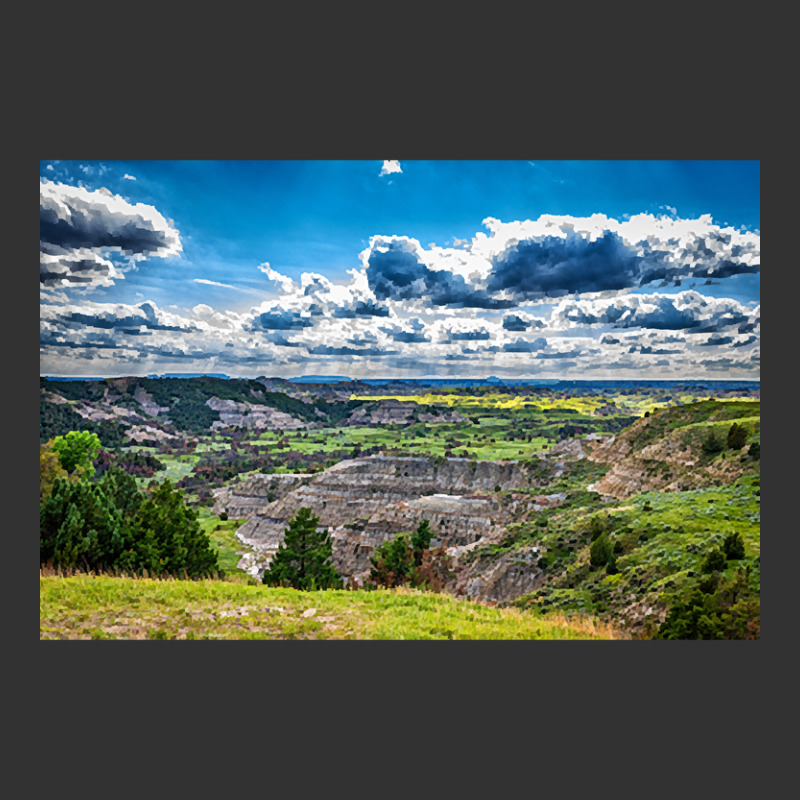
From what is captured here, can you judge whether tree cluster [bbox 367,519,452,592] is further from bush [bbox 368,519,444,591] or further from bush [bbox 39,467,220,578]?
bush [bbox 39,467,220,578]

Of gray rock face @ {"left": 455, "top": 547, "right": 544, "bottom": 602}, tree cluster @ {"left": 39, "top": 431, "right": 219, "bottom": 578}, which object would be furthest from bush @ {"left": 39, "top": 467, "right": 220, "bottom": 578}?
gray rock face @ {"left": 455, "top": 547, "right": 544, "bottom": 602}

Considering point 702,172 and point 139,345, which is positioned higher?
point 702,172

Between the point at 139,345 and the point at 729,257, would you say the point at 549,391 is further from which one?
the point at 139,345

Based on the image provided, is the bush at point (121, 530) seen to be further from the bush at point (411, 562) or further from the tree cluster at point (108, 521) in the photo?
the bush at point (411, 562)

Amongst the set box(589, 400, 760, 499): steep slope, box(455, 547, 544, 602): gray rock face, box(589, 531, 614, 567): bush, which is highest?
box(589, 400, 760, 499): steep slope

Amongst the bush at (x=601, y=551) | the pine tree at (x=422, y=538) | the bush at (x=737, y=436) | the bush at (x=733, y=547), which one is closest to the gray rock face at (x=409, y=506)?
the pine tree at (x=422, y=538)

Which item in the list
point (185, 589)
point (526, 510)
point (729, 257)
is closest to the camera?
point (185, 589)

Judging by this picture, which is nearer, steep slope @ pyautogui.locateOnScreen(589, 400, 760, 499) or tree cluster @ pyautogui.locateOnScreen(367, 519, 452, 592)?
steep slope @ pyautogui.locateOnScreen(589, 400, 760, 499)
